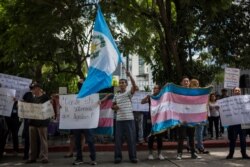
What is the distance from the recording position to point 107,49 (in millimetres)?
11148

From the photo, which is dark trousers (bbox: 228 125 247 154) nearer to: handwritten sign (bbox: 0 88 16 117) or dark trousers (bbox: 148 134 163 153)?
dark trousers (bbox: 148 134 163 153)

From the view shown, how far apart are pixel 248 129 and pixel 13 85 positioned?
640 cm

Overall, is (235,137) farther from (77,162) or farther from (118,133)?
(77,162)

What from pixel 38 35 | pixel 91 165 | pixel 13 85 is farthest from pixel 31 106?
pixel 38 35

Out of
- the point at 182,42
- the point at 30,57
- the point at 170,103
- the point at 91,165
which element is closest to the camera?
the point at 91,165

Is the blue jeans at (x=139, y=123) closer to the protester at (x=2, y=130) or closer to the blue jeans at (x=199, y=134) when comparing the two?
the blue jeans at (x=199, y=134)

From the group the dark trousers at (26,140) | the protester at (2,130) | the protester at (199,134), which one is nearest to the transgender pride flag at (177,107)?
the protester at (199,134)

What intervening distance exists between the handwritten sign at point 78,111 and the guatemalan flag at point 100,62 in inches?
29.3

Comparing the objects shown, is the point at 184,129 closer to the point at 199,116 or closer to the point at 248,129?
the point at 199,116

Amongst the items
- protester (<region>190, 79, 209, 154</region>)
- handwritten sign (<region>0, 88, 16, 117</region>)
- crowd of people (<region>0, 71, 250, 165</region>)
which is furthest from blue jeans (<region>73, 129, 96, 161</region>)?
protester (<region>190, 79, 209, 154</region>)

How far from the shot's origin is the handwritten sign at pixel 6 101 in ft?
39.6

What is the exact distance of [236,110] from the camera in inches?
472

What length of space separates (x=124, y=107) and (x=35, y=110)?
7.32 ft

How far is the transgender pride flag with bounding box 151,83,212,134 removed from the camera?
11.9m
